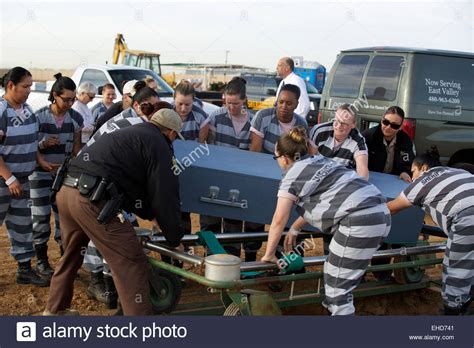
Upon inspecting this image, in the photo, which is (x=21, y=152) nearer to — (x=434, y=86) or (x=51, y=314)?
(x=51, y=314)

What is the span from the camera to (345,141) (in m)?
4.96

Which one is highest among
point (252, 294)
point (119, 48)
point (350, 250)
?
point (119, 48)

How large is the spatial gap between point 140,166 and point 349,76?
18.5ft

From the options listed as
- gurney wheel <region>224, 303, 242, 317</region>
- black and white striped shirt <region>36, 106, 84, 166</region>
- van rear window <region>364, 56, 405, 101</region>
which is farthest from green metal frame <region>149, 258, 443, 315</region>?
van rear window <region>364, 56, 405, 101</region>

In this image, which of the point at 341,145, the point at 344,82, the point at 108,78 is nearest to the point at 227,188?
the point at 341,145

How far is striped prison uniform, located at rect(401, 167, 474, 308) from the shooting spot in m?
4.41

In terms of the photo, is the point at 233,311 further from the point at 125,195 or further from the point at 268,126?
the point at 268,126

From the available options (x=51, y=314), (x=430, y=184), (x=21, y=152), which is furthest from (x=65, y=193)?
(x=430, y=184)

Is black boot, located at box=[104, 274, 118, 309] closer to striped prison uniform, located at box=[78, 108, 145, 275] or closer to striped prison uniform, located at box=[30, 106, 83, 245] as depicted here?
striped prison uniform, located at box=[78, 108, 145, 275]

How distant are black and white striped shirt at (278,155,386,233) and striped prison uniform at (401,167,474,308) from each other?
0.70m

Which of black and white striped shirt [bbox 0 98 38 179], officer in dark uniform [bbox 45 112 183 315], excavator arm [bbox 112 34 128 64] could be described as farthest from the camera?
excavator arm [bbox 112 34 128 64]

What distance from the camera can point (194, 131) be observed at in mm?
5664

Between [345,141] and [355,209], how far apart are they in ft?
4.38

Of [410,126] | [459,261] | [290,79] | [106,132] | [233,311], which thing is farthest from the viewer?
[290,79]
